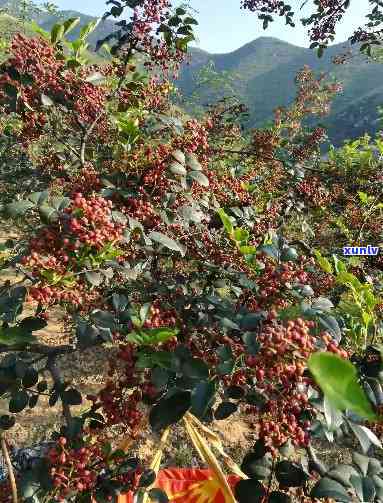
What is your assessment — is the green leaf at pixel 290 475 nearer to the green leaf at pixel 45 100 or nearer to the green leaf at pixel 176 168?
the green leaf at pixel 176 168

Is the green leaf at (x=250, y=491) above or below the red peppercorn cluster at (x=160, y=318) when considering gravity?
below

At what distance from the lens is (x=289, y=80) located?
76.1 m

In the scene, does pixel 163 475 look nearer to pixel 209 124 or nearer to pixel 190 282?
pixel 190 282

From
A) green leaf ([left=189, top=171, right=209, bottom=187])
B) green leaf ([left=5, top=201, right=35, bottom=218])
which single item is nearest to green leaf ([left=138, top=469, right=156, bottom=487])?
green leaf ([left=5, top=201, right=35, bottom=218])

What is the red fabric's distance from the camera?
3.43m

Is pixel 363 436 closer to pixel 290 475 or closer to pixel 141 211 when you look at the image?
pixel 290 475

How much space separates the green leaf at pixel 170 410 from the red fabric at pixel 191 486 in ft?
6.90

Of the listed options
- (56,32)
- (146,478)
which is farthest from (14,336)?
(56,32)

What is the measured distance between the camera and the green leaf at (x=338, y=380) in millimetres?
364

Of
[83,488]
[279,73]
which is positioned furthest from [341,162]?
[279,73]

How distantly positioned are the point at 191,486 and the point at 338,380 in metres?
3.67

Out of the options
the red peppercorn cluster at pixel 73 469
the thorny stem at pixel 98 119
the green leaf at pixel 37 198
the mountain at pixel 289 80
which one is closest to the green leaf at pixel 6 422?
the red peppercorn cluster at pixel 73 469

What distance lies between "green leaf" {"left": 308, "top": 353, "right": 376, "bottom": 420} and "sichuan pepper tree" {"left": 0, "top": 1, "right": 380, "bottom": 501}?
0.69m

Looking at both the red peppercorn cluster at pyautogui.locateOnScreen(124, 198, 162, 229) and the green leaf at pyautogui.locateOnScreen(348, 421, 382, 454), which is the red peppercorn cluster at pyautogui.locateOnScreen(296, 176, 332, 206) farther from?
the green leaf at pyautogui.locateOnScreen(348, 421, 382, 454)
